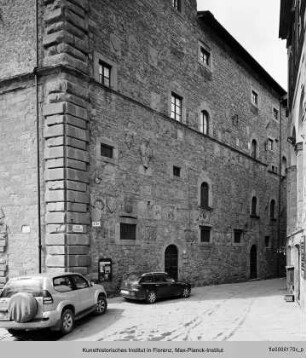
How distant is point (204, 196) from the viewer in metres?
21.2

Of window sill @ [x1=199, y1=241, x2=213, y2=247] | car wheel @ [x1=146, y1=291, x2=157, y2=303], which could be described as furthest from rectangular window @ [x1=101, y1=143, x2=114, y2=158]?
window sill @ [x1=199, y1=241, x2=213, y2=247]

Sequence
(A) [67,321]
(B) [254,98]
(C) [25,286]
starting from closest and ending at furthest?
1. (C) [25,286]
2. (A) [67,321]
3. (B) [254,98]

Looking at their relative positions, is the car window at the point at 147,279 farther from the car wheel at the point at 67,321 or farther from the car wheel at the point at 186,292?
the car wheel at the point at 67,321

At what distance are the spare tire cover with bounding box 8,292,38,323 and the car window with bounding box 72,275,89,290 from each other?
1.78 metres

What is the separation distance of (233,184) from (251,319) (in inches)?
522

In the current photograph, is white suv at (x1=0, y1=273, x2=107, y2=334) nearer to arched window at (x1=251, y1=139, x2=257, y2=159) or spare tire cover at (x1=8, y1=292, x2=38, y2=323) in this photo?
spare tire cover at (x1=8, y1=292, x2=38, y2=323)

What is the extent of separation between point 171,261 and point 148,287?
14.5 ft

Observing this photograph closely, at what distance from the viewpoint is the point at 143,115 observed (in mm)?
17047

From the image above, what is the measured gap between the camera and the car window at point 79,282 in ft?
33.8

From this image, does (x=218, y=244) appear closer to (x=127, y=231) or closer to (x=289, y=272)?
(x=289, y=272)

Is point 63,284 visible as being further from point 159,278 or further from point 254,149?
point 254,149

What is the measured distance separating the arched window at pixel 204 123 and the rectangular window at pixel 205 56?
9.32 ft

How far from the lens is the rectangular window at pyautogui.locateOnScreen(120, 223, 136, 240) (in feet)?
50.7

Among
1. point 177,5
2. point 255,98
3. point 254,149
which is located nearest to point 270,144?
point 254,149
